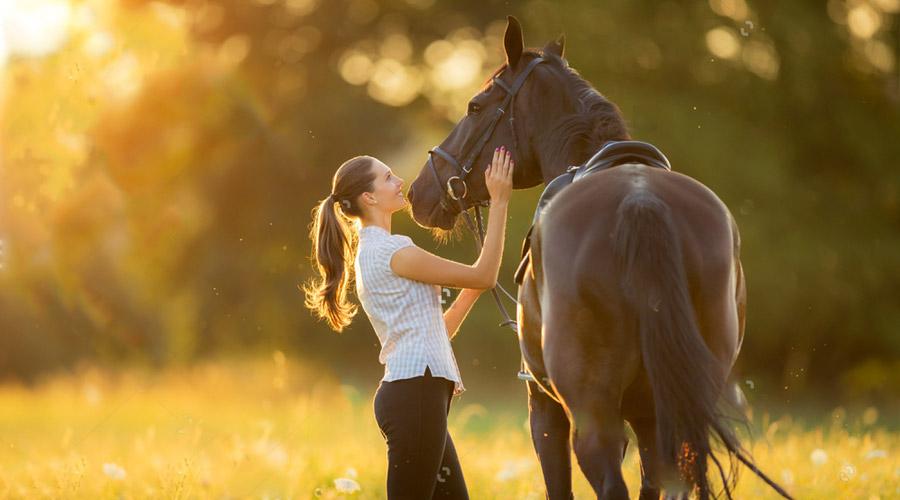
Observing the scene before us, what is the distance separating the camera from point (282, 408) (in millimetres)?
8555

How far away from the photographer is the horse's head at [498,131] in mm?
4438

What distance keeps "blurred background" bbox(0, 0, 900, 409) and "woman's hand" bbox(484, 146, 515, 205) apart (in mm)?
7038

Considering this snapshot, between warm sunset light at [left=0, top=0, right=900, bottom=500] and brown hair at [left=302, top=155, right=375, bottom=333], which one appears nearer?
brown hair at [left=302, top=155, right=375, bottom=333]

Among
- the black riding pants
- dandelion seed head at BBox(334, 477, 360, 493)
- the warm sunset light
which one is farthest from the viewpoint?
the warm sunset light

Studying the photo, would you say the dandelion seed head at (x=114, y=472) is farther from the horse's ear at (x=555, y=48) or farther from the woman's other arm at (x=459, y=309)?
the horse's ear at (x=555, y=48)

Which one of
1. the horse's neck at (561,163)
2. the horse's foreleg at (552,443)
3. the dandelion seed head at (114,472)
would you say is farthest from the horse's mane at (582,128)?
the dandelion seed head at (114,472)

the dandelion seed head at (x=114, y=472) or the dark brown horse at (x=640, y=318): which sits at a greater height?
the dark brown horse at (x=640, y=318)

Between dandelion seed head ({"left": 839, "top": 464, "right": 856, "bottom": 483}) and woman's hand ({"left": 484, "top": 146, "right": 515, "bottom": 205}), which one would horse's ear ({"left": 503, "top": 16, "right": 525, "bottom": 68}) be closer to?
woman's hand ({"left": 484, "top": 146, "right": 515, "bottom": 205})

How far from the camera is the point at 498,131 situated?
4.52 metres

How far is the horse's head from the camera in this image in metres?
4.44

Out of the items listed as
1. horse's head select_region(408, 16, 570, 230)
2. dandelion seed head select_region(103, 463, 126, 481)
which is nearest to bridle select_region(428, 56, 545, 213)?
horse's head select_region(408, 16, 570, 230)

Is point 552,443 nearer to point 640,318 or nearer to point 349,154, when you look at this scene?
point 640,318

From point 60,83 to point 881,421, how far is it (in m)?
9.31

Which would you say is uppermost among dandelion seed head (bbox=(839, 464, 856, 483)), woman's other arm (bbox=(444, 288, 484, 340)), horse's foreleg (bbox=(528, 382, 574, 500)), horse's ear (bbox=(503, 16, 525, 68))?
horse's ear (bbox=(503, 16, 525, 68))
